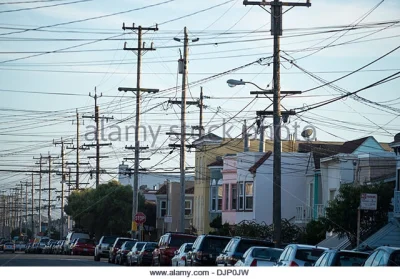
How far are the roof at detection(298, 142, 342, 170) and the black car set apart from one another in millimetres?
24838

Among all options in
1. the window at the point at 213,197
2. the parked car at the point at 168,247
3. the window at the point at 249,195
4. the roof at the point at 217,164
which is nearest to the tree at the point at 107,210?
the window at the point at 213,197

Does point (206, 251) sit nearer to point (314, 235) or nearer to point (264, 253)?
point (264, 253)

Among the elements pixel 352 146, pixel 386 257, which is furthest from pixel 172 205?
pixel 386 257

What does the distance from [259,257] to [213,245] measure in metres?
5.11

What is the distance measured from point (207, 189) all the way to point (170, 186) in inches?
482

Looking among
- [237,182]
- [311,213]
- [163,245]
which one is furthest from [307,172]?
[163,245]

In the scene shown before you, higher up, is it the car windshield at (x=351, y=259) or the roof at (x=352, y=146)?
the roof at (x=352, y=146)

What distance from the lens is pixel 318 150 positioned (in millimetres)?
55344

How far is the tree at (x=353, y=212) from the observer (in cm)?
3838

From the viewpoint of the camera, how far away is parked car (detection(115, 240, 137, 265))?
146 feet

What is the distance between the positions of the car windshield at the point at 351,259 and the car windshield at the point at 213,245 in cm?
918

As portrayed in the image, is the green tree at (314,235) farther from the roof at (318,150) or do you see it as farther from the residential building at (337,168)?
the roof at (318,150)

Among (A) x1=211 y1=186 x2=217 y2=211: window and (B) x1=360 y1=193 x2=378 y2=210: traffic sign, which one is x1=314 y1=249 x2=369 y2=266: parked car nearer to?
(B) x1=360 y1=193 x2=378 y2=210: traffic sign

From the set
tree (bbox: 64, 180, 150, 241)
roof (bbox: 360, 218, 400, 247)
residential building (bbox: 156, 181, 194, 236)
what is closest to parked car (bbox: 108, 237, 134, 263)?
roof (bbox: 360, 218, 400, 247)
